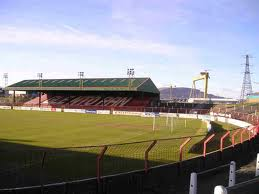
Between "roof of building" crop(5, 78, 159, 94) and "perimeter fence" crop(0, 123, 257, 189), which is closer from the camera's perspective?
"perimeter fence" crop(0, 123, 257, 189)

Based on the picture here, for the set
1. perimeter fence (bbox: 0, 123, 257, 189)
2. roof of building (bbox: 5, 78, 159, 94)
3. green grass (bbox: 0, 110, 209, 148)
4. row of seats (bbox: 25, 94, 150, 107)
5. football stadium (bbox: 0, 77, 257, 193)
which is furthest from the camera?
row of seats (bbox: 25, 94, 150, 107)

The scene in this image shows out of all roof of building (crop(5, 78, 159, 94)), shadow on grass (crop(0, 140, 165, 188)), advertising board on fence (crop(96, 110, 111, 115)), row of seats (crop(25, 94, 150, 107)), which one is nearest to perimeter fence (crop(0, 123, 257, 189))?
shadow on grass (crop(0, 140, 165, 188))

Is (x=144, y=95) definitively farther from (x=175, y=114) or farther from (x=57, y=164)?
(x=57, y=164)

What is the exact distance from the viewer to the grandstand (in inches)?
3260

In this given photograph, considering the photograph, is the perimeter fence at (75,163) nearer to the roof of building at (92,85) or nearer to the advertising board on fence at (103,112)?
the advertising board on fence at (103,112)

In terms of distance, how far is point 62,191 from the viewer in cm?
948

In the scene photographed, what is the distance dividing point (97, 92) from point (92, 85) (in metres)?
3.12

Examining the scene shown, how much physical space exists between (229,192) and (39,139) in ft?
69.8

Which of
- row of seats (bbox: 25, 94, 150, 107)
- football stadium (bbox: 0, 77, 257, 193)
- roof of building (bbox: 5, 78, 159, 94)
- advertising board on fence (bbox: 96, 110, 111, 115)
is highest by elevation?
roof of building (bbox: 5, 78, 159, 94)

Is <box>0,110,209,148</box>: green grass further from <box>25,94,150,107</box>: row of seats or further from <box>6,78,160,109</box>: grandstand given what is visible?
<box>25,94,150,107</box>: row of seats

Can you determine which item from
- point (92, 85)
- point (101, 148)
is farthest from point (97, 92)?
point (101, 148)

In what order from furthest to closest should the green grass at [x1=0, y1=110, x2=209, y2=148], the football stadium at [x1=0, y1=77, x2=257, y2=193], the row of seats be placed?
the row of seats → the green grass at [x1=0, y1=110, x2=209, y2=148] → the football stadium at [x1=0, y1=77, x2=257, y2=193]

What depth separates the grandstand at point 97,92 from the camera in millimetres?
82812

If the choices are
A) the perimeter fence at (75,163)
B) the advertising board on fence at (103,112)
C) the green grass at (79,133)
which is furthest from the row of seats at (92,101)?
the perimeter fence at (75,163)
